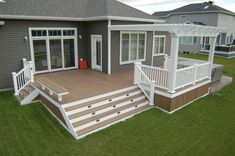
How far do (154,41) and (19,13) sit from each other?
8356 mm

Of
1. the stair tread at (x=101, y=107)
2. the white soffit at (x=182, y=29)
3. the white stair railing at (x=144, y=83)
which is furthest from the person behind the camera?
the white stair railing at (x=144, y=83)

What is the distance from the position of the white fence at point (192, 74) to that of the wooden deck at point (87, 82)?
2.09 m

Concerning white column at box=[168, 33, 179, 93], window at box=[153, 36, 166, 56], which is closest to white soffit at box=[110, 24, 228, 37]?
white column at box=[168, 33, 179, 93]

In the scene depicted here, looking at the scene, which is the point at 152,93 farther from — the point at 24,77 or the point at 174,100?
the point at 24,77

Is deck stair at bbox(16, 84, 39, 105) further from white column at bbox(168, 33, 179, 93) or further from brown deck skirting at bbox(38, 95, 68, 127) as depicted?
white column at bbox(168, 33, 179, 93)

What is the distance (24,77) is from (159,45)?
925 cm

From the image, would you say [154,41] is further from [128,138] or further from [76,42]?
[128,138]

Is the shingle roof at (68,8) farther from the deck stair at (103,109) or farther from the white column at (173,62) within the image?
the deck stair at (103,109)

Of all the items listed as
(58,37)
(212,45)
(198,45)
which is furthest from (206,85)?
(198,45)

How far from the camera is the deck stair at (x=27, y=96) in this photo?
25.6 feet

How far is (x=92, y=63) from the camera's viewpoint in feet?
38.7

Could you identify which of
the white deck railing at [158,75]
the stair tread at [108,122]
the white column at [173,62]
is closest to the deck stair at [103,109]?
the stair tread at [108,122]

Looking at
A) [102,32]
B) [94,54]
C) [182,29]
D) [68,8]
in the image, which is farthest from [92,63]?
[182,29]

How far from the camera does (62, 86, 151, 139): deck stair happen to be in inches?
242
